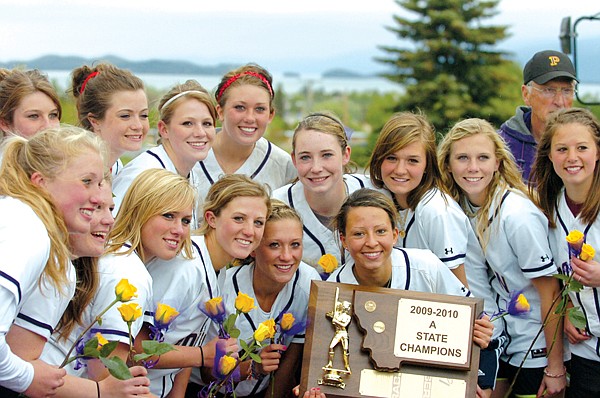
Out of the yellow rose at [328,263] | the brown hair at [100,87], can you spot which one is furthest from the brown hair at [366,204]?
the brown hair at [100,87]

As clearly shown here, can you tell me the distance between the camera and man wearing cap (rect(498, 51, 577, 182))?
5375mm

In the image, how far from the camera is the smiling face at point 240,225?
13.4 ft

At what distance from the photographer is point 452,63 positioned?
2839 cm

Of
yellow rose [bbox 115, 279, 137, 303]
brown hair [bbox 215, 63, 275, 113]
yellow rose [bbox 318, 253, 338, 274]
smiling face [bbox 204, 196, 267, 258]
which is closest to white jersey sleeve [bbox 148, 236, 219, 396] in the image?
smiling face [bbox 204, 196, 267, 258]

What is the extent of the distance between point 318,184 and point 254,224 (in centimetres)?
56

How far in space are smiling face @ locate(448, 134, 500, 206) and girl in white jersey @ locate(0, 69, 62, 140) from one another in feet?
7.06

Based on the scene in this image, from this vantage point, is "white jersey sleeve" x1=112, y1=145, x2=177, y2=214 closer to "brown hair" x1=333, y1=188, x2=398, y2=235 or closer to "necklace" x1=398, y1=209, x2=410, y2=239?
"brown hair" x1=333, y1=188, x2=398, y2=235

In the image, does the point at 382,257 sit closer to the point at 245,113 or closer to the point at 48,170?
the point at 245,113

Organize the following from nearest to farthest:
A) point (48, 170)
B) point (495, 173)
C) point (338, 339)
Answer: point (48, 170), point (338, 339), point (495, 173)

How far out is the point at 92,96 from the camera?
4.71 m

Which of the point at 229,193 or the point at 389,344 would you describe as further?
the point at 229,193

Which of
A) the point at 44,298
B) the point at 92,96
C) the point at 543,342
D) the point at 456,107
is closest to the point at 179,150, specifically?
the point at 92,96

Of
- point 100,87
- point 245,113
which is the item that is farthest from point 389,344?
point 100,87

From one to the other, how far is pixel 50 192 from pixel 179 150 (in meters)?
1.61
